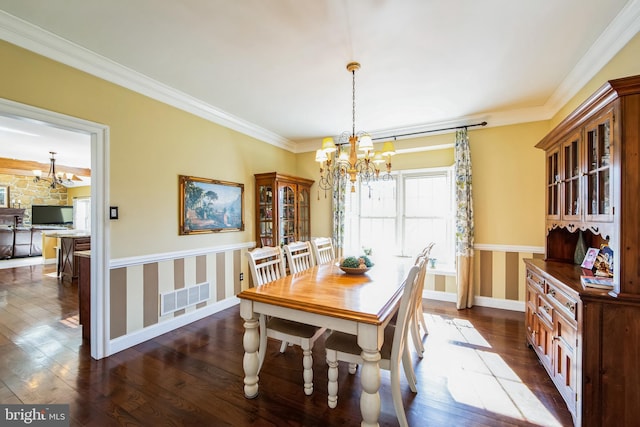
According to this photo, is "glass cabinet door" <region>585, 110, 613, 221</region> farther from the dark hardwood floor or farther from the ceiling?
the dark hardwood floor

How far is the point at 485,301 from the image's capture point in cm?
386

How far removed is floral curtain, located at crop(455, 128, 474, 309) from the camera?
3.79 meters

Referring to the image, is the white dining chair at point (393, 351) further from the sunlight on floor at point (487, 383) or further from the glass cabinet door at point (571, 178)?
the glass cabinet door at point (571, 178)

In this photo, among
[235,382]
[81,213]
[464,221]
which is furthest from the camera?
[81,213]

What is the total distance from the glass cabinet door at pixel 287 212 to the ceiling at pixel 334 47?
4.63ft

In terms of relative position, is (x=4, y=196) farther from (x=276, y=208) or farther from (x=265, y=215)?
(x=276, y=208)

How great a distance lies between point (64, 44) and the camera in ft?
7.12

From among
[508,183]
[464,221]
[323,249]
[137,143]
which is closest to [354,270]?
[323,249]

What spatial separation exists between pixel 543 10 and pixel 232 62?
243 cm

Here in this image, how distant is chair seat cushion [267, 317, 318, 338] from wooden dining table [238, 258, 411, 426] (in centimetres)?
11

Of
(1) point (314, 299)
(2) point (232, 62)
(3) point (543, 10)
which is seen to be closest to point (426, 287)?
(1) point (314, 299)

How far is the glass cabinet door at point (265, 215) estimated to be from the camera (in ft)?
14.1

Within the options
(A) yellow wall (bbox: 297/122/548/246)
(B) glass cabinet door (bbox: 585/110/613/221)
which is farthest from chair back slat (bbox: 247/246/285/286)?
(A) yellow wall (bbox: 297/122/548/246)

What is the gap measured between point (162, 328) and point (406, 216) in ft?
12.5
